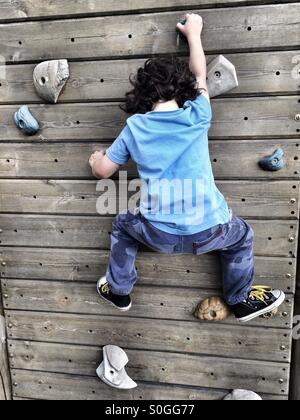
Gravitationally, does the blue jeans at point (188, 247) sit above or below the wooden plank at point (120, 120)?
below

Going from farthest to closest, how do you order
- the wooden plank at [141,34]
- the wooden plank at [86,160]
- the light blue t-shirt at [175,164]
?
the wooden plank at [86,160]
the wooden plank at [141,34]
the light blue t-shirt at [175,164]

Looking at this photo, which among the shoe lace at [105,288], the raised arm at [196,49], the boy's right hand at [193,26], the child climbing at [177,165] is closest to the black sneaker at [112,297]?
the shoe lace at [105,288]

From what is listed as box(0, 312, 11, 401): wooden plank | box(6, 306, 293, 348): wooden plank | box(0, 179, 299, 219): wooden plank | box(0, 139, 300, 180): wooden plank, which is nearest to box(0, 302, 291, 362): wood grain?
box(6, 306, 293, 348): wooden plank

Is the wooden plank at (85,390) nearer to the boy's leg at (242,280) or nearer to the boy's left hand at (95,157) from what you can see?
the boy's leg at (242,280)

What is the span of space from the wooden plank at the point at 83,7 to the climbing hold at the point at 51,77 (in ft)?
0.59

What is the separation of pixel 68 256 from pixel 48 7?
3.21ft

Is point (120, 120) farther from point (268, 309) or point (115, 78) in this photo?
point (268, 309)

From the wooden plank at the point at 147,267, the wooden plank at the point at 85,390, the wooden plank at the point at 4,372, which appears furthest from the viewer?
the wooden plank at the point at 4,372

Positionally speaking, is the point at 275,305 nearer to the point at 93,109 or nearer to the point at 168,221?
the point at 168,221

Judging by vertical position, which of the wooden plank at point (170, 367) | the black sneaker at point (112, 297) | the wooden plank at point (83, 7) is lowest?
the wooden plank at point (170, 367)

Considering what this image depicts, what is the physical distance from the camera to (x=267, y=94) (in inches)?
60.7

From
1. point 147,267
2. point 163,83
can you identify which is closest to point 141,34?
point 163,83

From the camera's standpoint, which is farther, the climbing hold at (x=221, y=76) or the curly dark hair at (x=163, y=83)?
the climbing hold at (x=221, y=76)

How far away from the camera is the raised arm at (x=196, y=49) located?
146 cm
